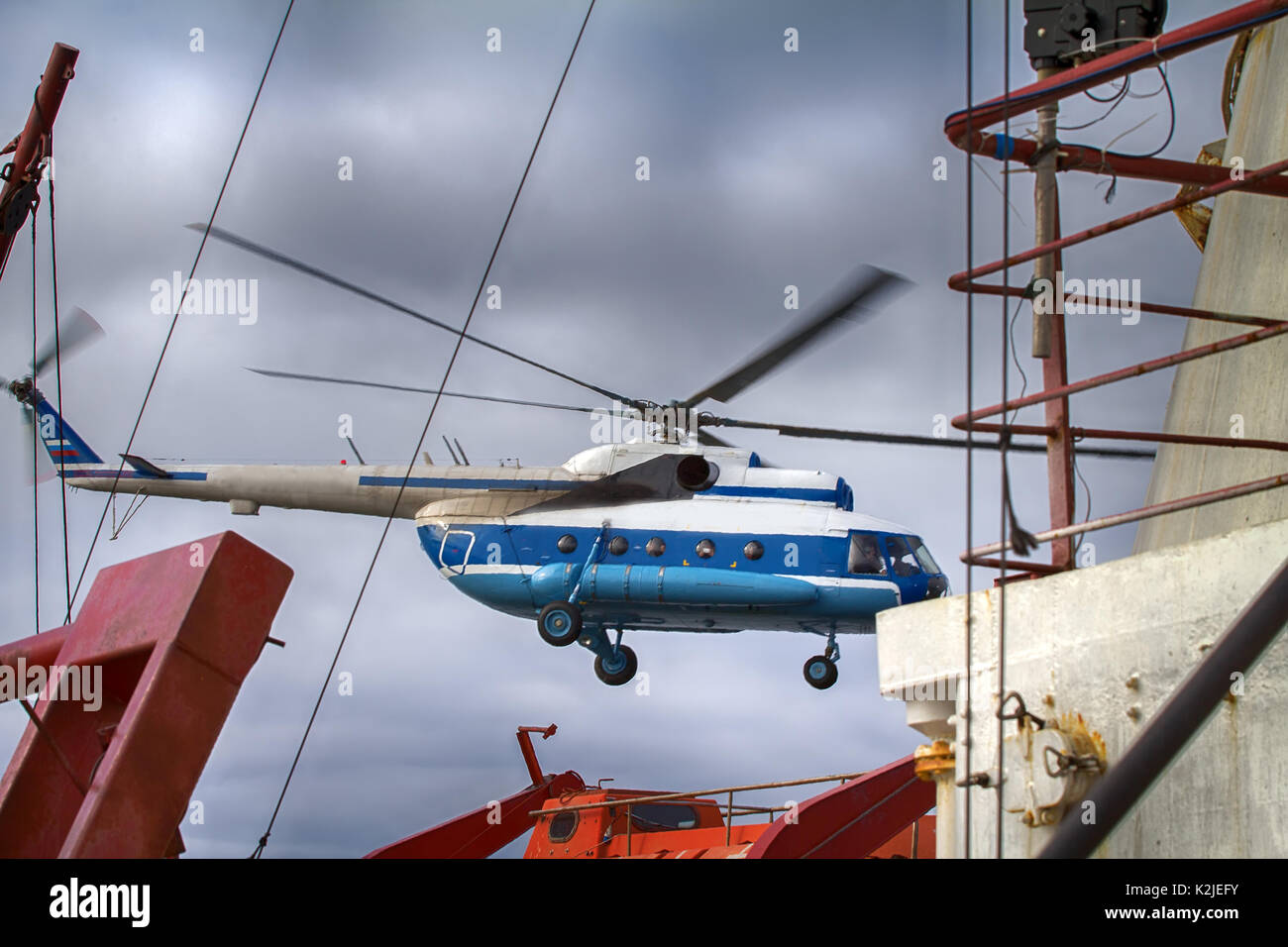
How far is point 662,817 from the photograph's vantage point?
59.8 feet

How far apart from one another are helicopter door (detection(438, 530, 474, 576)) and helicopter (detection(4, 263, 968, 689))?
0.03 meters

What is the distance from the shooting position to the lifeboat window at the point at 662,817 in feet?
59.3

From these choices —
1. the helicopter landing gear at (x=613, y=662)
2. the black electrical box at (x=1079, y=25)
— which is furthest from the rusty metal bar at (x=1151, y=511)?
the helicopter landing gear at (x=613, y=662)

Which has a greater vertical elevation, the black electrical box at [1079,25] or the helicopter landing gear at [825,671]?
the black electrical box at [1079,25]

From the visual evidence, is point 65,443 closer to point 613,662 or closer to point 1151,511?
point 613,662

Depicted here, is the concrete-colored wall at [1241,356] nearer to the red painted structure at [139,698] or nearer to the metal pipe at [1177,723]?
the metal pipe at [1177,723]

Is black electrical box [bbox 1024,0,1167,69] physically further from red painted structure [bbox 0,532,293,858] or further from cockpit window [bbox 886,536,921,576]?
cockpit window [bbox 886,536,921,576]

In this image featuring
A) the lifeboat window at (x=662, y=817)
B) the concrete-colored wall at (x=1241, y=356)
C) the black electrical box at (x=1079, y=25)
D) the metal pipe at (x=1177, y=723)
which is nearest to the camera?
the metal pipe at (x=1177, y=723)

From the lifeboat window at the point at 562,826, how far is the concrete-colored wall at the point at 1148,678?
12452mm

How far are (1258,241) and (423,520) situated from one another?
60.3ft

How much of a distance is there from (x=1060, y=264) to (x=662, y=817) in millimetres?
13129

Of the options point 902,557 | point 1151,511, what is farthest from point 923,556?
point 1151,511

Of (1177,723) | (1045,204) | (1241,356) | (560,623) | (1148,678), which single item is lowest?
(1177,723)
